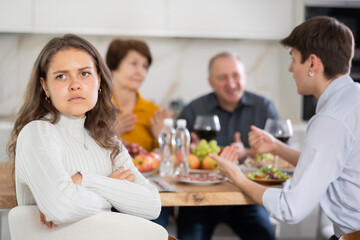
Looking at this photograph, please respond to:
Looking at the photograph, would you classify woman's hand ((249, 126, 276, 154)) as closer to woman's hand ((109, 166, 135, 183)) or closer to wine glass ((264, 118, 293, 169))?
wine glass ((264, 118, 293, 169))

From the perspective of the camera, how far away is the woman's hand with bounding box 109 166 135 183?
1.51 metres

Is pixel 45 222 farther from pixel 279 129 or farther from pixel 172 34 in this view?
pixel 172 34

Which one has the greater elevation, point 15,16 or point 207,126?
point 15,16

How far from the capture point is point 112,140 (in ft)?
5.29

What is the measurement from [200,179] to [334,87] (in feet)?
2.02

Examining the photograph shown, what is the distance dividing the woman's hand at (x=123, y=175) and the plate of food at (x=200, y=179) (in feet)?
1.31

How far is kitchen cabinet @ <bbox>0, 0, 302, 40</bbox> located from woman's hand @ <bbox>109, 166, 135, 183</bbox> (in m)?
2.75

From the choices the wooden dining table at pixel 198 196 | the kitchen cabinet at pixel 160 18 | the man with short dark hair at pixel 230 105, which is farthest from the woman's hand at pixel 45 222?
the kitchen cabinet at pixel 160 18

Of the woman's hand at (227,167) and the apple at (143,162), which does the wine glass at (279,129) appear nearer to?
the woman's hand at (227,167)

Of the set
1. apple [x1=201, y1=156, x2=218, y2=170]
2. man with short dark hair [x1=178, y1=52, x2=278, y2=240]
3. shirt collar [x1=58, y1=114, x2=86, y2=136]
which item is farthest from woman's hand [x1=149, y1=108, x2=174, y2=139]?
shirt collar [x1=58, y1=114, x2=86, y2=136]

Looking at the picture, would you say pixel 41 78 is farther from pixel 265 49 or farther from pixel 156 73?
pixel 265 49

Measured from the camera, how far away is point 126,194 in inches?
56.3

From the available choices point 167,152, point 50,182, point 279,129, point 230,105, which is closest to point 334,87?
point 279,129

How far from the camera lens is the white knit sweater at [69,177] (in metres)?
1.26
